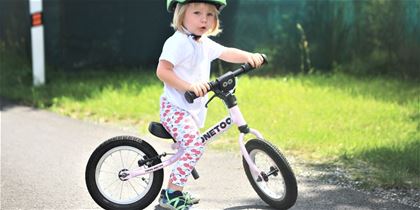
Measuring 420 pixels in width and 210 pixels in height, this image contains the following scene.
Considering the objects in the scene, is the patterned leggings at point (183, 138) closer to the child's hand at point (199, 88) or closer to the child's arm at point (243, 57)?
the child's hand at point (199, 88)

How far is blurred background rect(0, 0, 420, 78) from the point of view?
946cm

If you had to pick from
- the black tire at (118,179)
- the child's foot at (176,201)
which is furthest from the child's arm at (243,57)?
the child's foot at (176,201)

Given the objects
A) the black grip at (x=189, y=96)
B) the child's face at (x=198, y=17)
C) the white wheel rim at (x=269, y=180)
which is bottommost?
the white wheel rim at (x=269, y=180)

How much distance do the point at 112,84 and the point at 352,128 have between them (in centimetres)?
367

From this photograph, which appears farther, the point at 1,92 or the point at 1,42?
the point at 1,42

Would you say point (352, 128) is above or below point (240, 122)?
below

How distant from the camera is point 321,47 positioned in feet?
32.8

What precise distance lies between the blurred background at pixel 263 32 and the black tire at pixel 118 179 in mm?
5598

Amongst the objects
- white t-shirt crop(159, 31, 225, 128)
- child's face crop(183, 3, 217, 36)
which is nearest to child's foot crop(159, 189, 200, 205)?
white t-shirt crop(159, 31, 225, 128)

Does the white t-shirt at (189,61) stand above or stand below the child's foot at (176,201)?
above

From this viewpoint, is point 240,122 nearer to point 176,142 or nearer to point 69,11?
point 176,142

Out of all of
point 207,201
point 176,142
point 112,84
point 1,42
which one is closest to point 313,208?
point 207,201

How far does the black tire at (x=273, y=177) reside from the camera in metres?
4.09

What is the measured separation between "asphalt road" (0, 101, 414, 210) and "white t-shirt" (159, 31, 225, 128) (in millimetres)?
739
